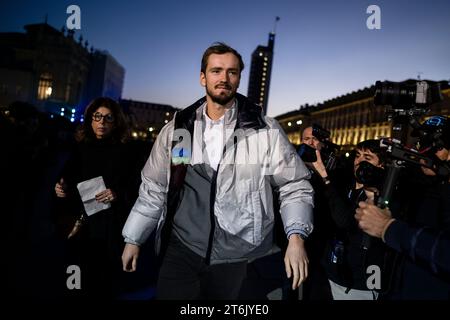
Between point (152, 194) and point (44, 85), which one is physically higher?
point (44, 85)

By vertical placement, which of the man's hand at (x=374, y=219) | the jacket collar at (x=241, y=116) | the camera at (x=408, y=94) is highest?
the camera at (x=408, y=94)

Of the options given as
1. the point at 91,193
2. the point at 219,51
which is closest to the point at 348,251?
the point at 219,51

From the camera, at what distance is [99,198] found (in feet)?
10.2

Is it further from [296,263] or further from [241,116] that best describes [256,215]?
[241,116]

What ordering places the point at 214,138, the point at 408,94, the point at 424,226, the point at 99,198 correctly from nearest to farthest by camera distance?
the point at 424,226
the point at 408,94
the point at 214,138
the point at 99,198

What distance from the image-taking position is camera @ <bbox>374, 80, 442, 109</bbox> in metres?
2.11

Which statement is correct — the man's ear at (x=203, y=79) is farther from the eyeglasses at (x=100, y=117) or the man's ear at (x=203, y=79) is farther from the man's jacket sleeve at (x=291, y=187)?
the eyeglasses at (x=100, y=117)

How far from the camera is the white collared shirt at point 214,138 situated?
2.32 m

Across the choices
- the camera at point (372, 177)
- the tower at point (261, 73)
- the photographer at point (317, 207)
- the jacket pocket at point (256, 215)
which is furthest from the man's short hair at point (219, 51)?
the tower at point (261, 73)

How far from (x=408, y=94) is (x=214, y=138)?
132cm

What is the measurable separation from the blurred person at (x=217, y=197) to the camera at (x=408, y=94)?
0.70m

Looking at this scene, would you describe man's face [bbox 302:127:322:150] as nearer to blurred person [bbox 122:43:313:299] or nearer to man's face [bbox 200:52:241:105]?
blurred person [bbox 122:43:313:299]

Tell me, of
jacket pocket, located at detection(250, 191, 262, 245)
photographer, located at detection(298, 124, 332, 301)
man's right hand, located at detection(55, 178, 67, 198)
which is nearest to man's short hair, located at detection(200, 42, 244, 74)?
jacket pocket, located at detection(250, 191, 262, 245)

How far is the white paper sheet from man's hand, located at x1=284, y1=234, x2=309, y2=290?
6.31ft
